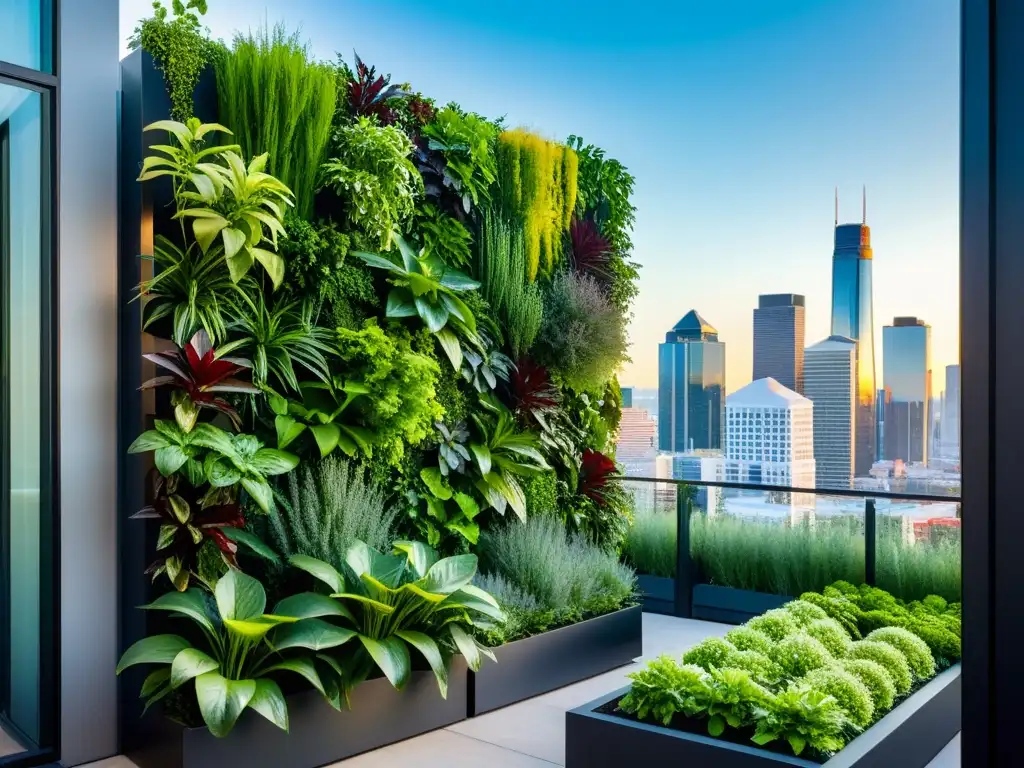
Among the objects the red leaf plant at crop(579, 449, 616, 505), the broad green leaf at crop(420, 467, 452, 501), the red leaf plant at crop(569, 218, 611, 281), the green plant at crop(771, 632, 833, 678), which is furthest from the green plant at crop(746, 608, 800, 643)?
the red leaf plant at crop(569, 218, 611, 281)

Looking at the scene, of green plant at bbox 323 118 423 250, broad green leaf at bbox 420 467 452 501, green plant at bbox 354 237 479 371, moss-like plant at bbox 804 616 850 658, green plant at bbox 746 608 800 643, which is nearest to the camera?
moss-like plant at bbox 804 616 850 658

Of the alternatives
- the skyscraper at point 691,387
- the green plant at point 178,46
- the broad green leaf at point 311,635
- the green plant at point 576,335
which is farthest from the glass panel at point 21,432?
the skyscraper at point 691,387

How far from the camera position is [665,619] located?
5531 mm

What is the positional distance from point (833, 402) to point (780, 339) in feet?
2.01

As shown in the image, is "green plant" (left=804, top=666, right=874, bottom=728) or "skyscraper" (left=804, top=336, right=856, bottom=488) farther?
"skyscraper" (left=804, top=336, right=856, bottom=488)

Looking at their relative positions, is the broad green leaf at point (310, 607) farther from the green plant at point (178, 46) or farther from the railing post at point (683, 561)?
the railing post at point (683, 561)

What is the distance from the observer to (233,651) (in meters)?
2.88

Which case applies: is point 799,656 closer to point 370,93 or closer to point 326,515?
point 326,515

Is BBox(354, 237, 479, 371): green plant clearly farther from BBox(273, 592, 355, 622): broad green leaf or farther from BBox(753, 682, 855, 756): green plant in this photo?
BBox(753, 682, 855, 756): green plant

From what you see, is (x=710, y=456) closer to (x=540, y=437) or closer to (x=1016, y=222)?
(x=540, y=437)

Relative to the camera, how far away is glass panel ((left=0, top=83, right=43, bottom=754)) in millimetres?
3176

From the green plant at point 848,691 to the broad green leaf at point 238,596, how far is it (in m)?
1.95

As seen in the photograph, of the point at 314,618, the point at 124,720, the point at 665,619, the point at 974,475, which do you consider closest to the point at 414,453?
the point at 314,618

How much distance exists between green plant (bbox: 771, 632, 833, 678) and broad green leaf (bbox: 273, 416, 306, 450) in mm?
2087
